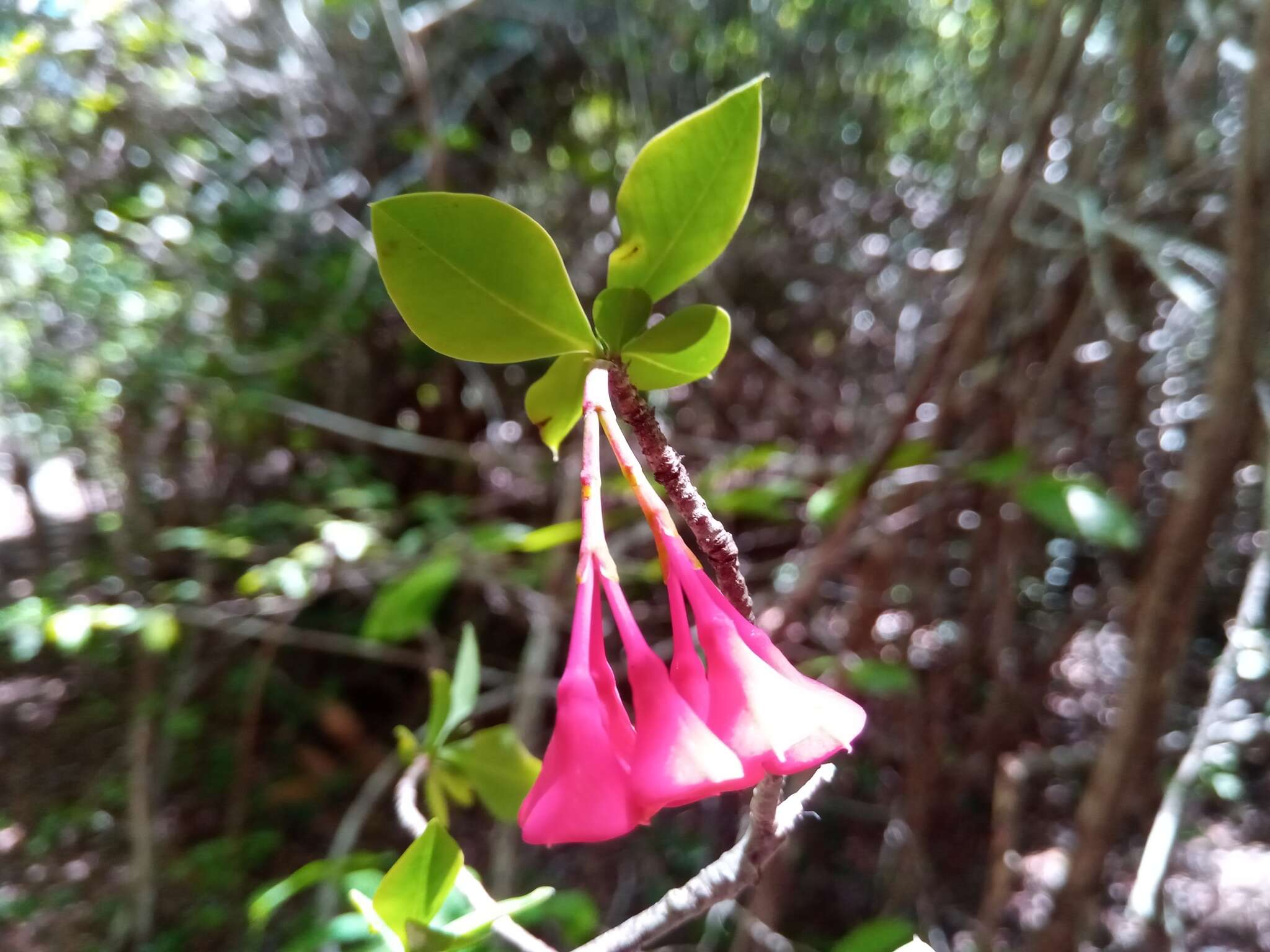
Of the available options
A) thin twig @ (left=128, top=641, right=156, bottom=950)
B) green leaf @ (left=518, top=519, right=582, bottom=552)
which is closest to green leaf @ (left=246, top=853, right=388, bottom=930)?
green leaf @ (left=518, top=519, right=582, bottom=552)

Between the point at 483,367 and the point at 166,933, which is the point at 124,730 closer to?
the point at 166,933

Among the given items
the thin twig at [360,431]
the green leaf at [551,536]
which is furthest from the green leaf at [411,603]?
the thin twig at [360,431]

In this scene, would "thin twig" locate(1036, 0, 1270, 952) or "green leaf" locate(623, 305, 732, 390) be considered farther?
"thin twig" locate(1036, 0, 1270, 952)

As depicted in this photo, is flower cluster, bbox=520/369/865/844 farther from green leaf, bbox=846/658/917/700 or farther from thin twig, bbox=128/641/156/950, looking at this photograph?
thin twig, bbox=128/641/156/950

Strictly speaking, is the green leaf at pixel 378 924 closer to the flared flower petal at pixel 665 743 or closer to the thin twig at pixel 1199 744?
the flared flower petal at pixel 665 743

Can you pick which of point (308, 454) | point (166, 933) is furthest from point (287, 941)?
point (308, 454)

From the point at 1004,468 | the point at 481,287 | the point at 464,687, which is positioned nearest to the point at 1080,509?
the point at 1004,468
